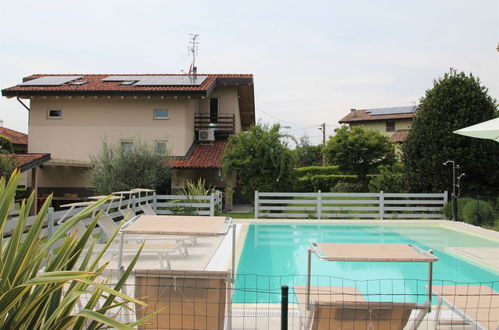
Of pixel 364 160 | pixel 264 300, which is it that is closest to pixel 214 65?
pixel 364 160

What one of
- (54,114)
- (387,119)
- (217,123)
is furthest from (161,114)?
(387,119)

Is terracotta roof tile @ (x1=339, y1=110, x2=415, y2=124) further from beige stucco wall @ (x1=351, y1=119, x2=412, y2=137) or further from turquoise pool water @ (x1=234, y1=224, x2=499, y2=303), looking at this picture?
turquoise pool water @ (x1=234, y1=224, x2=499, y2=303)

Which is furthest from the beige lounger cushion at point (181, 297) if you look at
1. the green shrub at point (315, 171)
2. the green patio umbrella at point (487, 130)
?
the green shrub at point (315, 171)

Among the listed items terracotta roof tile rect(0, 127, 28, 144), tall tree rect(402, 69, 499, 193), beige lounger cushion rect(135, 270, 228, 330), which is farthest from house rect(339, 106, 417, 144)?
beige lounger cushion rect(135, 270, 228, 330)

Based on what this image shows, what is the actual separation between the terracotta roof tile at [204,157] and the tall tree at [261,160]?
1.45m

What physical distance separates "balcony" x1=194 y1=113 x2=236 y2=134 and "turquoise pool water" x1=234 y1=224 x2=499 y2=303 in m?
8.38

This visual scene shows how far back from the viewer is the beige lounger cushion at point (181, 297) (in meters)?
3.97

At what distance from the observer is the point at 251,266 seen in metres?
9.62

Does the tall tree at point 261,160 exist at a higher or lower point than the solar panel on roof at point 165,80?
lower

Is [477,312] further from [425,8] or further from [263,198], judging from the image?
[263,198]

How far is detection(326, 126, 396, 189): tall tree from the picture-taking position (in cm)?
2553

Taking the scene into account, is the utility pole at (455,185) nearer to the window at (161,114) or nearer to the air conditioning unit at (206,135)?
the air conditioning unit at (206,135)

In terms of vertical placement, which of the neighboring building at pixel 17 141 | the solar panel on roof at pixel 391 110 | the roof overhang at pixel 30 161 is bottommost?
the roof overhang at pixel 30 161

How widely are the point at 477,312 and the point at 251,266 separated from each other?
5.92 metres
